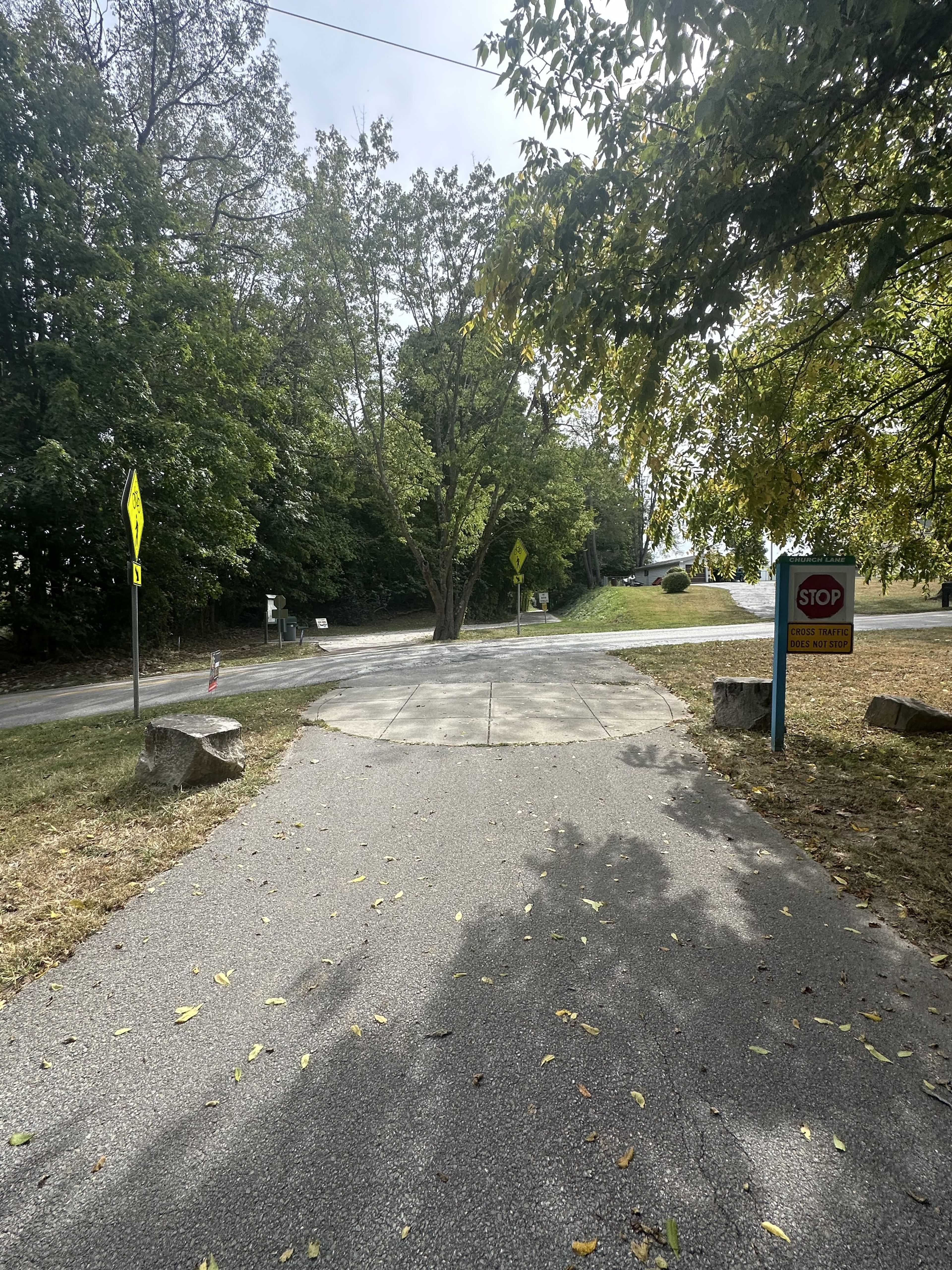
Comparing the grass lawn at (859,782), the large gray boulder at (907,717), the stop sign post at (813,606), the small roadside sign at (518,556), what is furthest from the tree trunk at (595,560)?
the stop sign post at (813,606)

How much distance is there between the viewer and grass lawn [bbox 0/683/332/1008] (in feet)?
10.7

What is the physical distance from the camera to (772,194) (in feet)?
12.8

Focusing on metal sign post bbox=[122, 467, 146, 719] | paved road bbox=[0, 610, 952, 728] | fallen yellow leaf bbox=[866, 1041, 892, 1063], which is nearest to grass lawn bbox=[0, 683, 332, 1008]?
metal sign post bbox=[122, 467, 146, 719]

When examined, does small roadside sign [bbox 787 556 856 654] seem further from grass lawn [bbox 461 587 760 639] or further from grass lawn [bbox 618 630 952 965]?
grass lawn [bbox 461 587 760 639]

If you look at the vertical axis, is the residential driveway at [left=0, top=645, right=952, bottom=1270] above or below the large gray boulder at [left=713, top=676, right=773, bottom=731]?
below

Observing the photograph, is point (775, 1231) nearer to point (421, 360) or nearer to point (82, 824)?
point (82, 824)

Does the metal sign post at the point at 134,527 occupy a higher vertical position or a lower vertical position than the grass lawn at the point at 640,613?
higher

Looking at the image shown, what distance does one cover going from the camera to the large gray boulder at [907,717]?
6617mm

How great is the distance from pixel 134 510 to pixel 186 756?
306 cm

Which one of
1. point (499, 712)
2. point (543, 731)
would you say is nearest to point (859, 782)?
point (543, 731)

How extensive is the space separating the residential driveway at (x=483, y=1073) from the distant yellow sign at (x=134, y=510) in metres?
4.30

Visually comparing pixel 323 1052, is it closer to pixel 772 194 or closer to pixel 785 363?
pixel 772 194

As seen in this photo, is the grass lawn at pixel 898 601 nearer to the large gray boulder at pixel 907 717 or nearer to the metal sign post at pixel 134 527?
the large gray boulder at pixel 907 717

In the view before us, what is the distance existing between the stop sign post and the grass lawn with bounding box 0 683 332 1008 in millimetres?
4732
